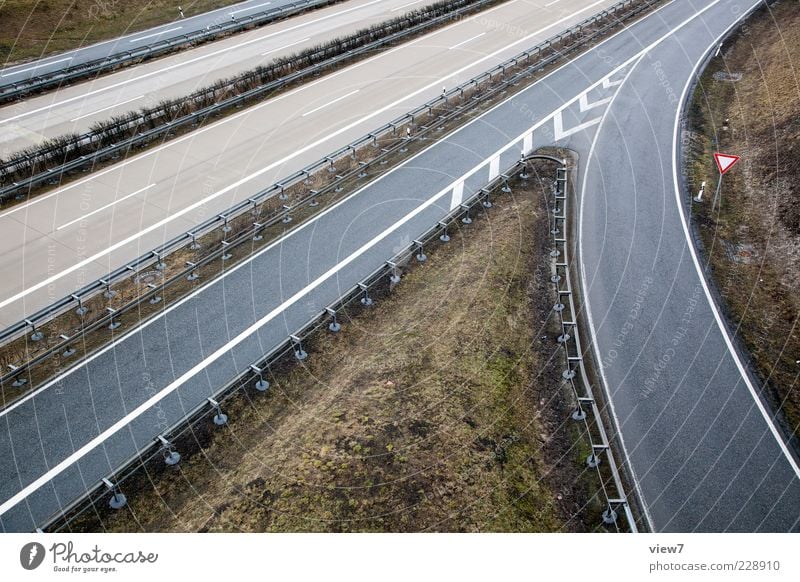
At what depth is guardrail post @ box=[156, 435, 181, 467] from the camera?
13305 mm

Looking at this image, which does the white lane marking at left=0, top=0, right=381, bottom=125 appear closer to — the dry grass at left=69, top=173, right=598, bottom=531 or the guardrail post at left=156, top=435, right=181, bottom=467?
the dry grass at left=69, top=173, right=598, bottom=531

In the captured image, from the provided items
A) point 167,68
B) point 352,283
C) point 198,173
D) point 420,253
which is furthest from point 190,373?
point 167,68

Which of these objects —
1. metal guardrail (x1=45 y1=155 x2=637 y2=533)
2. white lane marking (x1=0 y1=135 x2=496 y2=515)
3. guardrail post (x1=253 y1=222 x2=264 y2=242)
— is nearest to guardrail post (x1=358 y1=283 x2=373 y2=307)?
metal guardrail (x1=45 y1=155 x2=637 y2=533)

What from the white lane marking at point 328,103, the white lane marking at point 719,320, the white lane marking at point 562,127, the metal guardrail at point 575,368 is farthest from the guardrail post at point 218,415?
the white lane marking at point 562,127

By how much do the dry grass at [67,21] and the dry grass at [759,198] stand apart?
35.5 metres

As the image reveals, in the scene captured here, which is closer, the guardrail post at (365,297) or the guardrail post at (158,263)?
the guardrail post at (365,297)

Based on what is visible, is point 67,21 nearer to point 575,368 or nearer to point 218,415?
point 218,415

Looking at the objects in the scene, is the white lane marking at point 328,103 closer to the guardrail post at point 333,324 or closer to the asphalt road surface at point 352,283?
the asphalt road surface at point 352,283

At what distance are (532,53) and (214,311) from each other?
2756cm

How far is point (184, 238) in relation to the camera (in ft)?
69.3

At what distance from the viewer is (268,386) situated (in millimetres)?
15406

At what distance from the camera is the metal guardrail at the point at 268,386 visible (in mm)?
12484
